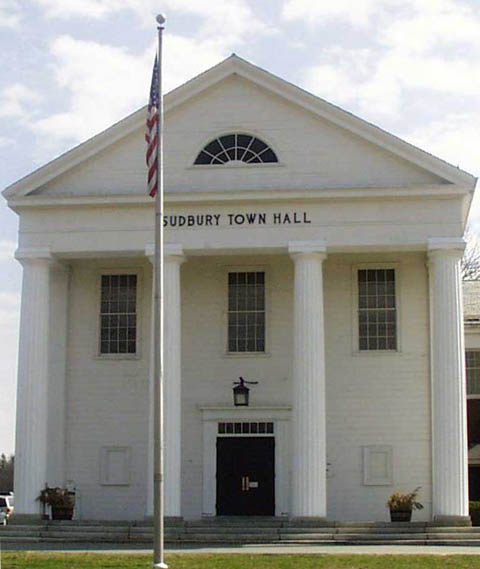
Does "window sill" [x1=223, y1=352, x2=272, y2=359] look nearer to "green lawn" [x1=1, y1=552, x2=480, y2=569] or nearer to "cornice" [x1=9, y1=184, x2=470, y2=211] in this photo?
"cornice" [x1=9, y1=184, x2=470, y2=211]

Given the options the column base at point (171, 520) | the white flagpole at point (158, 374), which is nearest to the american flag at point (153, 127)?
the white flagpole at point (158, 374)

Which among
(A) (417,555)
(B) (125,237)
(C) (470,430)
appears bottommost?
(A) (417,555)

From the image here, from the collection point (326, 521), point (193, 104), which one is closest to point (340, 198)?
point (193, 104)

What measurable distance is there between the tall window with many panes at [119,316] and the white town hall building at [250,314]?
2.3 inches

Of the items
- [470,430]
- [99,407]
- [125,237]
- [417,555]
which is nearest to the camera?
[417,555]

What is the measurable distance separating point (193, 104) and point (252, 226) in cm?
413

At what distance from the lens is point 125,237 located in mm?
33812

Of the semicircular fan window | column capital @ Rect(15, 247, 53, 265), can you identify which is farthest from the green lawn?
the semicircular fan window

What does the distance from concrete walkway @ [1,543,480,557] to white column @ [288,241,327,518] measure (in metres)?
2.19

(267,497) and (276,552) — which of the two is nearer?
(276,552)

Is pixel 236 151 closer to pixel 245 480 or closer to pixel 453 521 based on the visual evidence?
pixel 245 480

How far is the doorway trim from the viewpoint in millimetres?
35312

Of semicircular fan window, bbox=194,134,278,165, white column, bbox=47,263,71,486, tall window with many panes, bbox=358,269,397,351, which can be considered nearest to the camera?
semicircular fan window, bbox=194,134,278,165

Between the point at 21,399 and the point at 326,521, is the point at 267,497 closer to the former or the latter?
the point at 326,521
